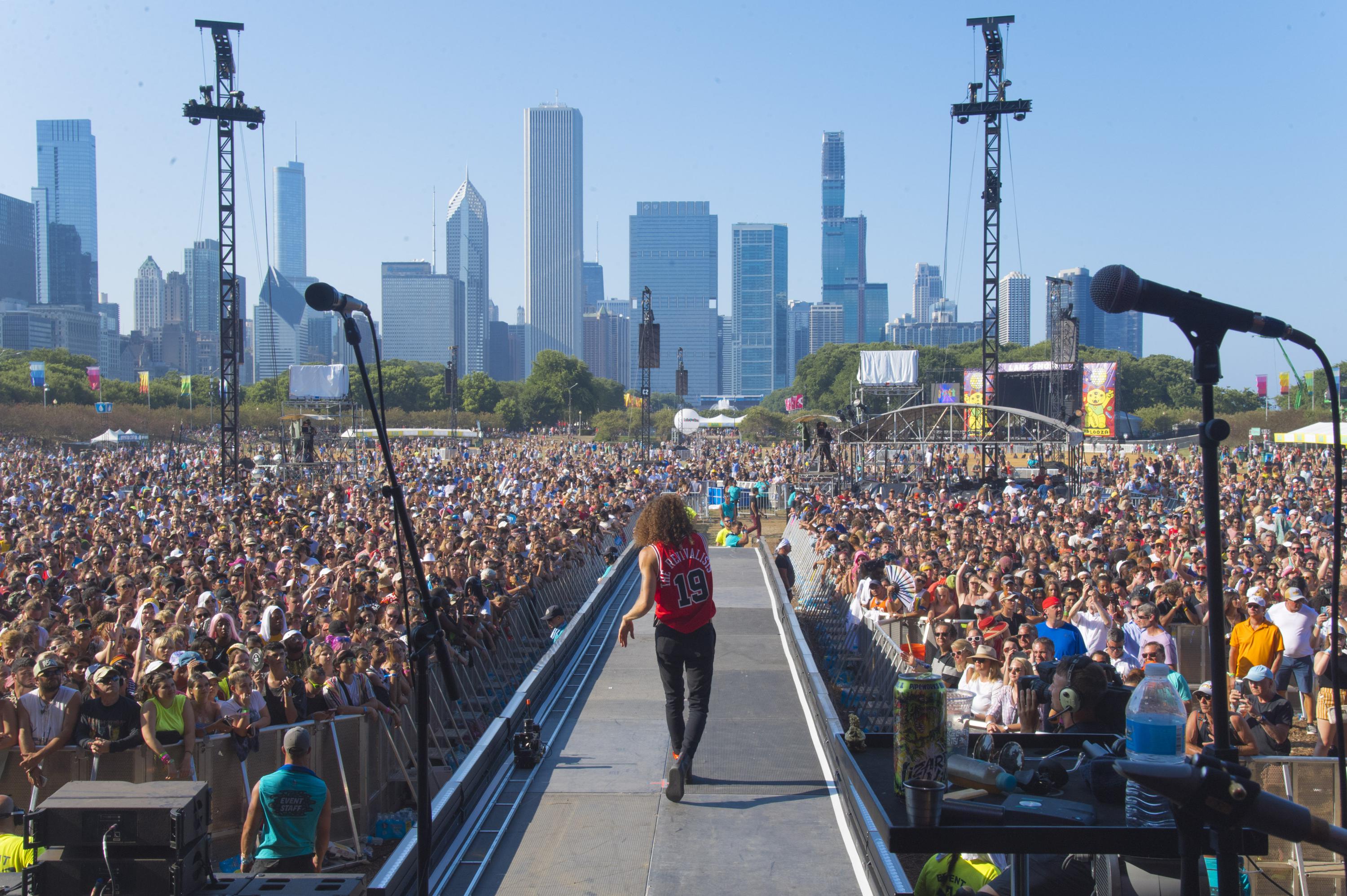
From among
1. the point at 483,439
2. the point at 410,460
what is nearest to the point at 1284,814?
the point at 410,460

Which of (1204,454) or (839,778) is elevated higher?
(1204,454)

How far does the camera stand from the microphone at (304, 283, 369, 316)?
361 centimetres

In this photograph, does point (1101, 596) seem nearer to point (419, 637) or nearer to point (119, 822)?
point (419, 637)

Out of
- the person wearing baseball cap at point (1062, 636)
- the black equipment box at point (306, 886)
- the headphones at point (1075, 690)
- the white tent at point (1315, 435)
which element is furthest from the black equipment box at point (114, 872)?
the white tent at point (1315, 435)

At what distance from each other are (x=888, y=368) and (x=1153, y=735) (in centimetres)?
6441

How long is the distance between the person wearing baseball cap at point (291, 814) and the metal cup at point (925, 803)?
3.73 meters

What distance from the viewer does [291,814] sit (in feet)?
18.2

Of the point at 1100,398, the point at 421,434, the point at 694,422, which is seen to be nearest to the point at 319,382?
the point at 421,434

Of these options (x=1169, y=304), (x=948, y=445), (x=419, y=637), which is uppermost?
Answer: (x=1169, y=304)

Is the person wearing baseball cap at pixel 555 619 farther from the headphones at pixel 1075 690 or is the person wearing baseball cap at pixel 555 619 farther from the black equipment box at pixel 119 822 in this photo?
the black equipment box at pixel 119 822

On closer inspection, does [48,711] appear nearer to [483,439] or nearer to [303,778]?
[303,778]

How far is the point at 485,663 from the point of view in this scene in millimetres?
11172

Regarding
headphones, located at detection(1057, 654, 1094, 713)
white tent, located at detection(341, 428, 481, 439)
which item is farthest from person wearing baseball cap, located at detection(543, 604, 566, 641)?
white tent, located at detection(341, 428, 481, 439)

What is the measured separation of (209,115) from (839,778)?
29.9m
